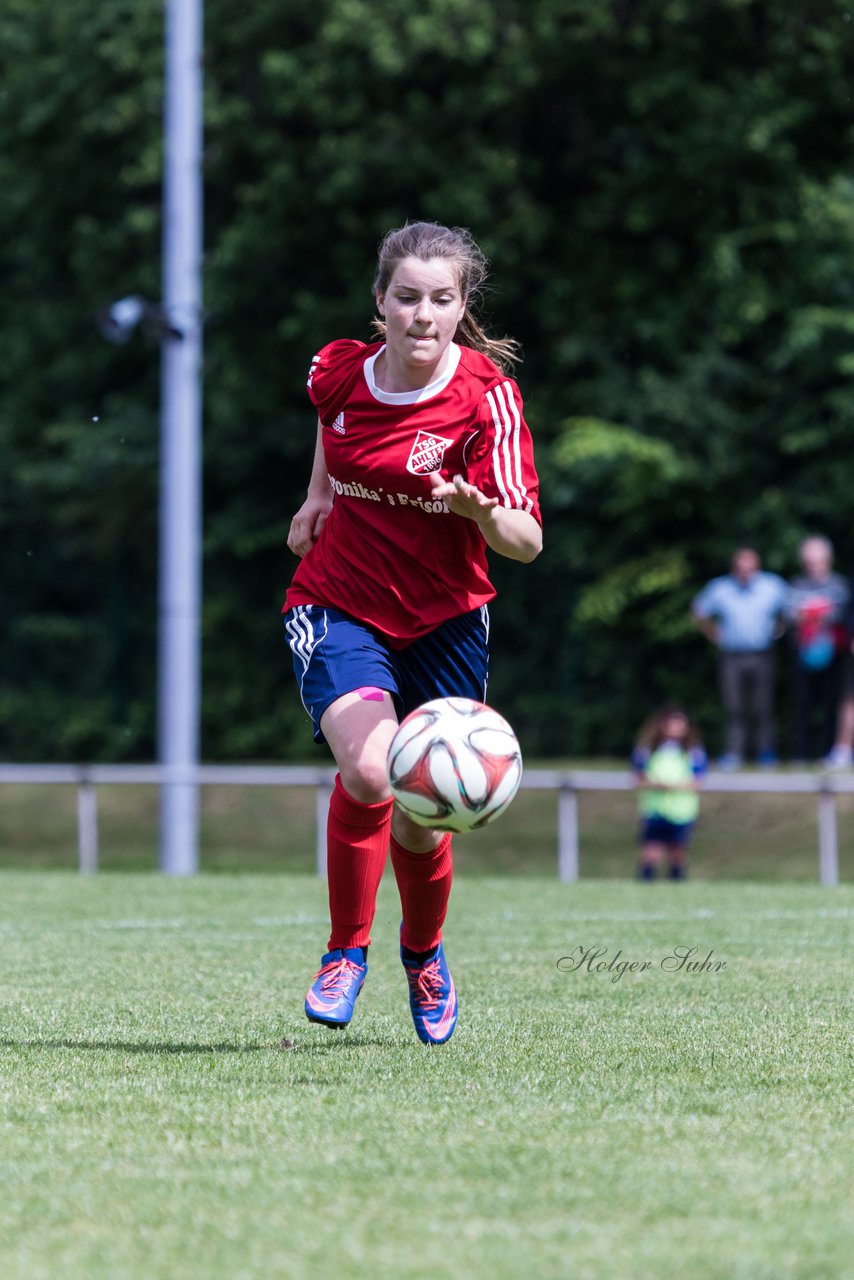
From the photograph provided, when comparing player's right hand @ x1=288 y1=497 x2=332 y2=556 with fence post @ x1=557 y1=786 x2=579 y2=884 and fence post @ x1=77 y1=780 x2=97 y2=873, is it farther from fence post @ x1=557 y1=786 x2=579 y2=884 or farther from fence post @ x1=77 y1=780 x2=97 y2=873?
fence post @ x1=77 y1=780 x2=97 y2=873

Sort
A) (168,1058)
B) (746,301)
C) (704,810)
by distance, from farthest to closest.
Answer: (746,301) → (704,810) → (168,1058)

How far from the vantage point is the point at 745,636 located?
16.0 m

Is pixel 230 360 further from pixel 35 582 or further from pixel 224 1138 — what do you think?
pixel 224 1138

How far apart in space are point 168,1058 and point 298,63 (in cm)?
1702

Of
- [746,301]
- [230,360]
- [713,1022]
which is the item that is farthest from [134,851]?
[713,1022]

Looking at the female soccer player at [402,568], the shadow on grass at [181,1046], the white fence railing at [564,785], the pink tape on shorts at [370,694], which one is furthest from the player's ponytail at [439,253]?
the white fence railing at [564,785]

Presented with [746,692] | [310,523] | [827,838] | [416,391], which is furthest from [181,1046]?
[746,692]

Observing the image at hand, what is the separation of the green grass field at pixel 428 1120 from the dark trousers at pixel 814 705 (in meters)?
8.93

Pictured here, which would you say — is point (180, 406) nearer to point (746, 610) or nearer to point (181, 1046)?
point (746, 610)

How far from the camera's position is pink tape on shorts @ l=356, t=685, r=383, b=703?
4.92m

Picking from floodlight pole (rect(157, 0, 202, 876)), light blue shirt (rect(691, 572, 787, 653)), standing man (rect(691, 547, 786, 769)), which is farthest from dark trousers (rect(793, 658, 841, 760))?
floodlight pole (rect(157, 0, 202, 876))

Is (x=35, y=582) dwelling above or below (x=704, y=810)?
above

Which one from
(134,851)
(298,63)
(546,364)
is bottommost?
(134,851)

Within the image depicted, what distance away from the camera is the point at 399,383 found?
511 cm
